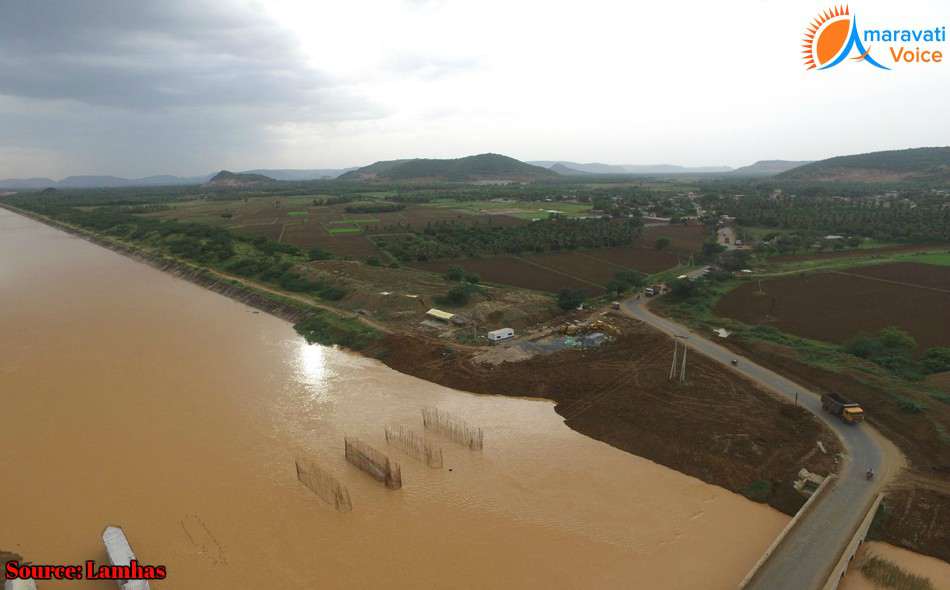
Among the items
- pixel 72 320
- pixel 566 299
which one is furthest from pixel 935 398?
pixel 72 320

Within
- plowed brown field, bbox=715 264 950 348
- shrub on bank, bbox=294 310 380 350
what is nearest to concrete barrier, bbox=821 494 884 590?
plowed brown field, bbox=715 264 950 348

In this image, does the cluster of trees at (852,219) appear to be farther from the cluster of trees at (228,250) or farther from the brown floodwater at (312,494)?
the cluster of trees at (228,250)

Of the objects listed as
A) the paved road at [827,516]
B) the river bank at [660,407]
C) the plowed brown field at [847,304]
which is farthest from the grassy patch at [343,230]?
the paved road at [827,516]

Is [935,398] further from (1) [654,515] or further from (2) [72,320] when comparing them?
(2) [72,320]

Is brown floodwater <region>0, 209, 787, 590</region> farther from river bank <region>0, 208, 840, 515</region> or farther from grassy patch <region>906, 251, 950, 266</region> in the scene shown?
grassy patch <region>906, 251, 950, 266</region>

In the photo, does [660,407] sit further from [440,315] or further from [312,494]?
[440,315]
